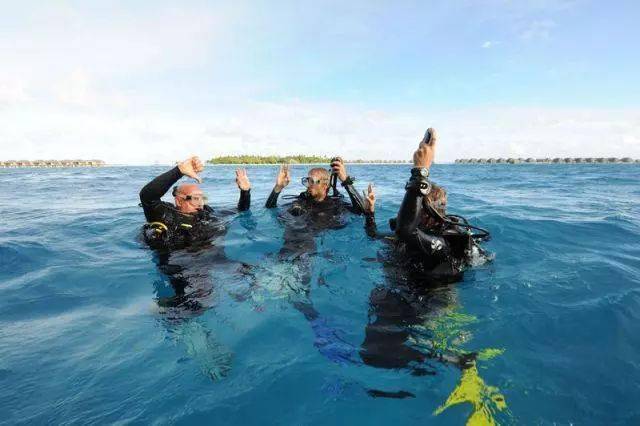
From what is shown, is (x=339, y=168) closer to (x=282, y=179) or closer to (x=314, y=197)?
(x=314, y=197)

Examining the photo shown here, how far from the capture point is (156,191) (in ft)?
16.9

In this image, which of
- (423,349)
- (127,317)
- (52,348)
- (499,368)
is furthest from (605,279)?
(52,348)

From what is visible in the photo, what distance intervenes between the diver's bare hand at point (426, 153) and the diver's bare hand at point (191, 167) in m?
3.14

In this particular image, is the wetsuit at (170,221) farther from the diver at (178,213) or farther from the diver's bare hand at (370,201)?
the diver's bare hand at (370,201)

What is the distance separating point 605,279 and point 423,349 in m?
3.66

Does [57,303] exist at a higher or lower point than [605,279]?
lower

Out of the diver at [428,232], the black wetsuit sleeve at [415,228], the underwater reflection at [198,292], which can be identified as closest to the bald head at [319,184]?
the underwater reflection at [198,292]

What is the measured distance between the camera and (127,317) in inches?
167

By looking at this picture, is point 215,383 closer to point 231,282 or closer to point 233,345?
point 233,345

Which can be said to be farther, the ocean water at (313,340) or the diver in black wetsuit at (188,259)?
the diver in black wetsuit at (188,259)

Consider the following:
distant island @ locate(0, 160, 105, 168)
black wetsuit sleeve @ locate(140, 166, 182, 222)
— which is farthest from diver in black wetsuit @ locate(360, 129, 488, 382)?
distant island @ locate(0, 160, 105, 168)

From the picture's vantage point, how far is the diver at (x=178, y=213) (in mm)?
5133

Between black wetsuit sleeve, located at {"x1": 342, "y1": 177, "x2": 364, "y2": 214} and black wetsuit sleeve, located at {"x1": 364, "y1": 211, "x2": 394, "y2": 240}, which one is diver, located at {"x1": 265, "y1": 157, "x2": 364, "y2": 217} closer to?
black wetsuit sleeve, located at {"x1": 342, "y1": 177, "x2": 364, "y2": 214}

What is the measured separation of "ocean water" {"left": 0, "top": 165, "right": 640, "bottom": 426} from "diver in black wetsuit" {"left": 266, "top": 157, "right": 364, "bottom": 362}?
9cm
